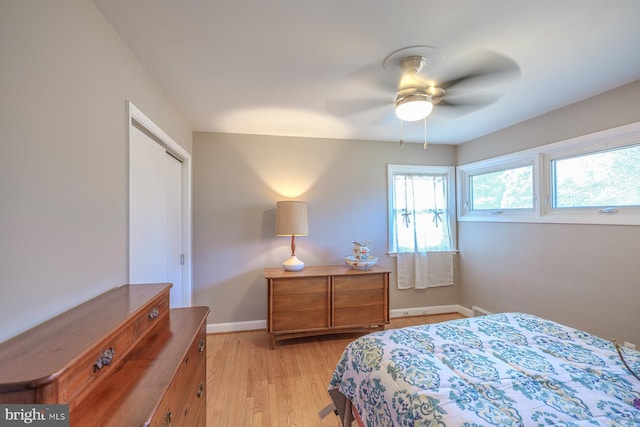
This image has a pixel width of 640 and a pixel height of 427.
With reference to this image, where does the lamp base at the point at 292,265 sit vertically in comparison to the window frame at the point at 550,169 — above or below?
below

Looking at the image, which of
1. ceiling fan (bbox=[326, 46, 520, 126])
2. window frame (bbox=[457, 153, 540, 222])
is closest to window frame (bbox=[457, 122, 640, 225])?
window frame (bbox=[457, 153, 540, 222])

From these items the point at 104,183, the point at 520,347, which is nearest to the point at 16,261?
the point at 104,183

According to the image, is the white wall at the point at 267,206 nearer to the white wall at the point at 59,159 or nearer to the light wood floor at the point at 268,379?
the light wood floor at the point at 268,379

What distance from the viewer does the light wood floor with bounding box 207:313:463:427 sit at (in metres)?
1.83

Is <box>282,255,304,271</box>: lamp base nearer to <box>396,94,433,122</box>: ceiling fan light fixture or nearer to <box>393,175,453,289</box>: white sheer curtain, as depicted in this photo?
<box>393,175,453,289</box>: white sheer curtain

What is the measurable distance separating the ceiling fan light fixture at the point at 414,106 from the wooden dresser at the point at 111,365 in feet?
5.65

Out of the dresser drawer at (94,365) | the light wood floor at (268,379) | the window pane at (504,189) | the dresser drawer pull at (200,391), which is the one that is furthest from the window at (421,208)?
the dresser drawer at (94,365)

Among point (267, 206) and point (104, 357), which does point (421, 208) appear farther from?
point (104, 357)

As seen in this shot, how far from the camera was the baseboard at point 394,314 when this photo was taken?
311 centimetres

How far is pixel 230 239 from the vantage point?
316 cm

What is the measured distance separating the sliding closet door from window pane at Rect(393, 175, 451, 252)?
260cm

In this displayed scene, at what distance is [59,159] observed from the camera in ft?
3.29

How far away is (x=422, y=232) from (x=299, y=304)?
1929mm

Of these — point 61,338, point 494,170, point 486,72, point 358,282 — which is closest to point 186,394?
point 61,338
